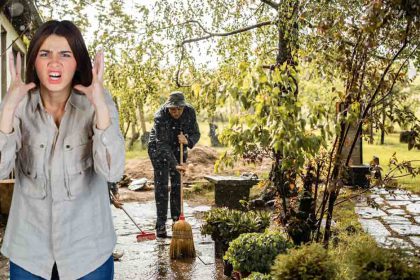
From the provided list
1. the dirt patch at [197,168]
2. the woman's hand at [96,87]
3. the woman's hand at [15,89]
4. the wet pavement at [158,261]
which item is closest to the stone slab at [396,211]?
the wet pavement at [158,261]

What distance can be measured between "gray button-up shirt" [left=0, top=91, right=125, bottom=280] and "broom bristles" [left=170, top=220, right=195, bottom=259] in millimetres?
4752

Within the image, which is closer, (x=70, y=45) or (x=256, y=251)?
(x=70, y=45)

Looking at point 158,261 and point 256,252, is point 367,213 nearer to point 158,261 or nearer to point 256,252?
point 158,261

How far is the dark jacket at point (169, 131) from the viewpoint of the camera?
8.42m

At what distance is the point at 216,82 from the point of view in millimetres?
5047

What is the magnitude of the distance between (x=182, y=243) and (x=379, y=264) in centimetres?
405

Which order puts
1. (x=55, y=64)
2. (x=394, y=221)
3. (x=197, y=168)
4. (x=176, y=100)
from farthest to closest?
(x=197, y=168), (x=394, y=221), (x=176, y=100), (x=55, y=64)

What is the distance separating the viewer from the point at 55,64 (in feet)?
8.14

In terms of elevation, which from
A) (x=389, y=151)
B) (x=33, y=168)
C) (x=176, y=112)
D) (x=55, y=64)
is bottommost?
(x=389, y=151)

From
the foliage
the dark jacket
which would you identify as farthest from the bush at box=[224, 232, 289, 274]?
the dark jacket

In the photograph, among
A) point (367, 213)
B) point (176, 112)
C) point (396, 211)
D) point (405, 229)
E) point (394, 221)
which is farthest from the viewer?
point (396, 211)

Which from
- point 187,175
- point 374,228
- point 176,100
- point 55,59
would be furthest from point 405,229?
point 55,59

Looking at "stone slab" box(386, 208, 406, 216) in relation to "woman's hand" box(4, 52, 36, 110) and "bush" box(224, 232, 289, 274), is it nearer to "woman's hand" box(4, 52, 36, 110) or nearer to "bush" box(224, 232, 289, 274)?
"bush" box(224, 232, 289, 274)

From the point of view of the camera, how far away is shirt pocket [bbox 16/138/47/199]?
2422 millimetres
